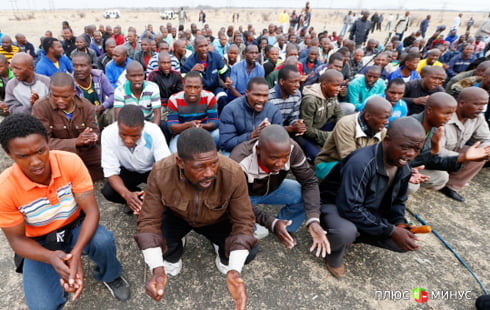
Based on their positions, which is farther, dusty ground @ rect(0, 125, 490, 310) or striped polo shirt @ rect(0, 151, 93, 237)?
dusty ground @ rect(0, 125, 490, 310)

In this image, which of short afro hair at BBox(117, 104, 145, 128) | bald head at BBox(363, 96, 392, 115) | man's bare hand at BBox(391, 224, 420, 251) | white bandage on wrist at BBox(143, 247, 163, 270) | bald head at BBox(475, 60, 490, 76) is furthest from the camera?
bald head at BBox(475, 60, 490, 76)

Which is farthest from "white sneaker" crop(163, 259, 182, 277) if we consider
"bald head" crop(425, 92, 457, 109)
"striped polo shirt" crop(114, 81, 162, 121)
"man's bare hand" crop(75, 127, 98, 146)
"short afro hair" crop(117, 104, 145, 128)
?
"bald head" crop(425, 92, 457, 109)

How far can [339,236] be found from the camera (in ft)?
7.39

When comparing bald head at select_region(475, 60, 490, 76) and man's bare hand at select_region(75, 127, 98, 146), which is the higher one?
bald head at select_region(475, 60, 490, 76)

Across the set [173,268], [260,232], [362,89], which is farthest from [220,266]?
[362,89]

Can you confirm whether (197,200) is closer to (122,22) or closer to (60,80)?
(60,80)

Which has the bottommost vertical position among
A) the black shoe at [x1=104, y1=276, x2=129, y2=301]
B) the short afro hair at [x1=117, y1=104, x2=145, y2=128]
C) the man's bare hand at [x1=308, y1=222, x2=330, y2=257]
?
the black shoe at [x1=104, y1=276, x2=129, y2=301]

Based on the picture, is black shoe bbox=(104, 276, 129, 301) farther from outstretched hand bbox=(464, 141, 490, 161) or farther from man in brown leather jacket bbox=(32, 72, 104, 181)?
outstretched hand bbox=(464, 141, 490, 161)

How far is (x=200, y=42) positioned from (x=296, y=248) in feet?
13.8

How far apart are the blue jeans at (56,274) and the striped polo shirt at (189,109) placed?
2.05 metres

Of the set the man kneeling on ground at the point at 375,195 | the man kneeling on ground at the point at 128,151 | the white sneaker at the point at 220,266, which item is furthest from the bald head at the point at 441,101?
the man kneeling on ground at the point at 128,151

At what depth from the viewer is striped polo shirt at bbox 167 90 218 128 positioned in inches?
147

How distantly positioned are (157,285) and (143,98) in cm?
280

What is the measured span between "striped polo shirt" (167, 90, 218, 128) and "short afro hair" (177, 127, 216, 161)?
213 centimetres
